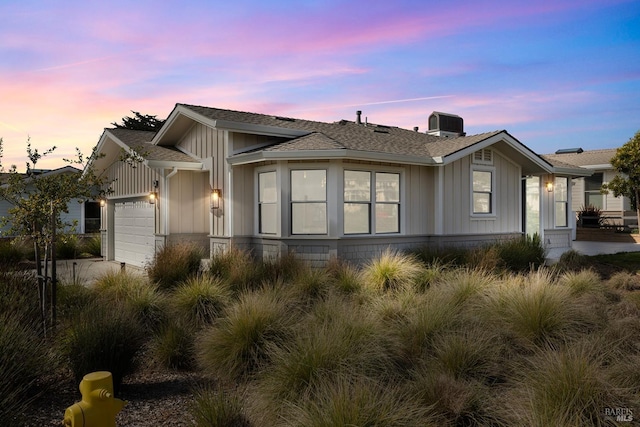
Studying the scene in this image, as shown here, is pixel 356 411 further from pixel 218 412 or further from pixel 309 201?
pixel 309 201

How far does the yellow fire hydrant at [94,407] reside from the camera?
372 cm

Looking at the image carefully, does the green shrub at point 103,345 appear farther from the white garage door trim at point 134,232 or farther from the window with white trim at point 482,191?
the window with white trim at point 482,191

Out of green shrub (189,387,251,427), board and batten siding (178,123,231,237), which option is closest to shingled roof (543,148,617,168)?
board and batten siding (178,123,231,237)

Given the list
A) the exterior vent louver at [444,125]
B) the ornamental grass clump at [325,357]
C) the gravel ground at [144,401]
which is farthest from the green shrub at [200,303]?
the exterior vent louver at [444,125]

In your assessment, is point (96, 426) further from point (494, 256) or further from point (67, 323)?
point (494, 256)

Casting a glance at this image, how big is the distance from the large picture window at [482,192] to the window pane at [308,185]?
475 cm

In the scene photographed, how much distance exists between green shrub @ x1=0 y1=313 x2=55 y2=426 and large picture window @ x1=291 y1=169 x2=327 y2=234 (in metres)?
7.20

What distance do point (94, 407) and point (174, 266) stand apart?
6.46 meters

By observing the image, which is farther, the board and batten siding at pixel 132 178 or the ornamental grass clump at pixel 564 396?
the board and batten siding at pixel 132 178

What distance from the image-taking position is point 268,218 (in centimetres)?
1238

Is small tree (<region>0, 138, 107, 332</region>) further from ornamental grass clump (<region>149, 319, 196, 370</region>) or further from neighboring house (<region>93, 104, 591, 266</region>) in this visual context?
neighboring house (<region>93, 104, 591, 266</region>)

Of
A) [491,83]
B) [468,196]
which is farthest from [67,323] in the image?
[491,83]

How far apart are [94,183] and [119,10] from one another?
4297mm

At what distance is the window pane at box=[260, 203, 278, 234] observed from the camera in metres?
12.2
